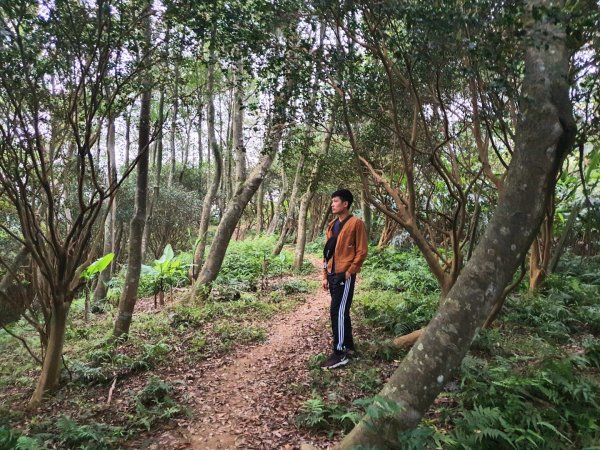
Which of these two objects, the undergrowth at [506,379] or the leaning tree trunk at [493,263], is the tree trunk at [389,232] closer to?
the undergrowth at [506,379]

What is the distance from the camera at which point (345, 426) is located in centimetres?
418

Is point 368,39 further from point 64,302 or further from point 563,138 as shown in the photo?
point 64,302

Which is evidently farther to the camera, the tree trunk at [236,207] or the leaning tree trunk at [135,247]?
the tree trunk at [236,207]

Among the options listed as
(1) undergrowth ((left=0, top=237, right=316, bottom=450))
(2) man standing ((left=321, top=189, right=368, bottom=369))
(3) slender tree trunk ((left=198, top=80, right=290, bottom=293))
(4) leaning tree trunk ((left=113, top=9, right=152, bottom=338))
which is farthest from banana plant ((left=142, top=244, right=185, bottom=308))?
(2) man standing ((left=321, top=189, right=368, bottom=369))

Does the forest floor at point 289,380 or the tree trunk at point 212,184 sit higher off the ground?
the tree trunk at point 212,184

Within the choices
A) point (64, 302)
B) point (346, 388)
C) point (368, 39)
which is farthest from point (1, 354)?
point (368, 39)

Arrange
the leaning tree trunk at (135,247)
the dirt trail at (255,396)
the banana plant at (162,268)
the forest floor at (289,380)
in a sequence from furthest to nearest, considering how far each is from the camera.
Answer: the banana plant at (162,268) < the leaning tree trunk at (135,247) < the dirt trail at (255,396) < the forest floor at (289,380)

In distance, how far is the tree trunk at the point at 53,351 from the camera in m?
5.39

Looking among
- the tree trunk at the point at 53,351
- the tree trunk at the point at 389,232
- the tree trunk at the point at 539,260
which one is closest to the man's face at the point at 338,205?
the tree trunk at the point at 53,351

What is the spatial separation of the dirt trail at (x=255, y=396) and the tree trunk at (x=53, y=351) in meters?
1.79

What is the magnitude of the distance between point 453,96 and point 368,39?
271 cm

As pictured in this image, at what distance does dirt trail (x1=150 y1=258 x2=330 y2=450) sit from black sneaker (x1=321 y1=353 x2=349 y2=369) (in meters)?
0.32

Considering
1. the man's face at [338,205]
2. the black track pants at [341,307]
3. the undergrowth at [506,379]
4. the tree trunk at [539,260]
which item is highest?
the man's face at [338,205]

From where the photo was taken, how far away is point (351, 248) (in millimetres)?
5641
